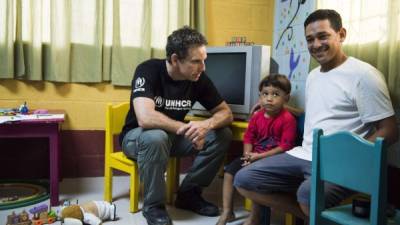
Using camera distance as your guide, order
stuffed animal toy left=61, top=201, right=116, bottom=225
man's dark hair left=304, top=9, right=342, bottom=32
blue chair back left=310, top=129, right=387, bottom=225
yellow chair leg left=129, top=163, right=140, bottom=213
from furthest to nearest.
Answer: yellow chair leg left=129, top=163, right=140, bottom=213 → stuffed animal toy left=61, top=201, right=116, bottom=225 → man's dark hair left=304, top=9, right=342, bottom=32 → blue chair back left=310, top=129, right=387, bottom=225

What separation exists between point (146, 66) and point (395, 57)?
4.13 ft

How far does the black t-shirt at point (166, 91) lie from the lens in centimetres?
215

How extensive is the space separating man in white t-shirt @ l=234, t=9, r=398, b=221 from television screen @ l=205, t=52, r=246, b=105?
2.04 ft

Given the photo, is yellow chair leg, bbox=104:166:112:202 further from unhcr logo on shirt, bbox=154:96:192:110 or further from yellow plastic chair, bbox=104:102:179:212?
unhcr logo on shirt, bbox=154:96:192:110

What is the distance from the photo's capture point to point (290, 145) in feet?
6.52

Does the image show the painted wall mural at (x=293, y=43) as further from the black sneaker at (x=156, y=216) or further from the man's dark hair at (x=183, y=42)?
the black sneaker at (x=156, y=216)

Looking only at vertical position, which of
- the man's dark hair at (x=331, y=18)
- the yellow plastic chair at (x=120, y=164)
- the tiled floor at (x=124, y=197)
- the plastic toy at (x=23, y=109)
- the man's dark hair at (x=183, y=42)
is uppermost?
the man's dark hair at (x=331, y=18)

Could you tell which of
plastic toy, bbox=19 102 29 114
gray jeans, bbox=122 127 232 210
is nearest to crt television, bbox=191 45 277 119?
gray jeans, bbox=122 127 232 210

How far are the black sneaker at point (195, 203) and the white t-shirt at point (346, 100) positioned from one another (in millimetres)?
643

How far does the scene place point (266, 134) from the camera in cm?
206

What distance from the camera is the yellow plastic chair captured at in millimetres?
2219

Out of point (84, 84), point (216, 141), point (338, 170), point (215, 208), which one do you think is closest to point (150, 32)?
point (84, 84)

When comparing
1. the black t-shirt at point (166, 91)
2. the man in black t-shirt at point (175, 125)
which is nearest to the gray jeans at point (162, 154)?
the man in black t-shirt at point (175, 125)

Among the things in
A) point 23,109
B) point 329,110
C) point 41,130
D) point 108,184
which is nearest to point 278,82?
point 329,110
